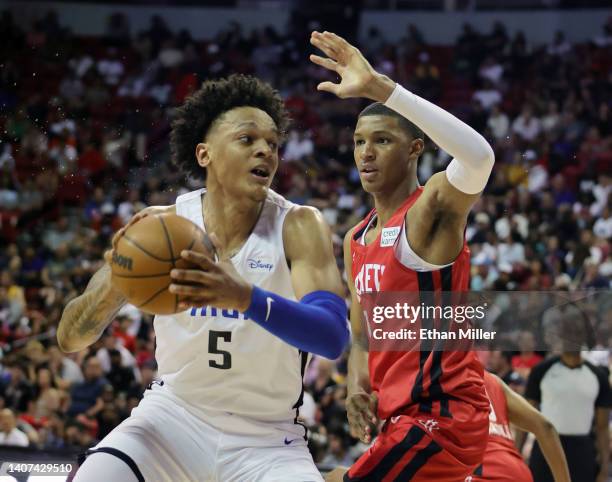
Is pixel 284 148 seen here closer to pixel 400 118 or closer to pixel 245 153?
pixel 400 118

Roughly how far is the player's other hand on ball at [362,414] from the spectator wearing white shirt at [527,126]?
11850 mm

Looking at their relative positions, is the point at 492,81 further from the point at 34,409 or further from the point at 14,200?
the point at 34,409

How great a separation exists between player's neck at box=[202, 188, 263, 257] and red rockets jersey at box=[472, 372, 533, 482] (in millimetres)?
1521

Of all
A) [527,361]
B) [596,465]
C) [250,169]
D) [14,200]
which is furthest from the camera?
[14,200]

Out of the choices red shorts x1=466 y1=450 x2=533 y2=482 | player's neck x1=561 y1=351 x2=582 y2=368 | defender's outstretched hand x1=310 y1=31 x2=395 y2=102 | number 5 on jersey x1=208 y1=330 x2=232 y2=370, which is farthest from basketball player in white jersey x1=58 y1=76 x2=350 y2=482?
player's neck x1=561 y1=351 x2=582 y2=368

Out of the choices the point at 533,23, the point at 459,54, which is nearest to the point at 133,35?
the point at 459,54

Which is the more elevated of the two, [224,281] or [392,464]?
[224,281]

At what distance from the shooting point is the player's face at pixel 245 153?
12.2 feet

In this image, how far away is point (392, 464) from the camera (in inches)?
147

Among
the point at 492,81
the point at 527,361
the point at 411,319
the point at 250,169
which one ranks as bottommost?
the point at 527,361

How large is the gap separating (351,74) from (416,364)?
1182 mm

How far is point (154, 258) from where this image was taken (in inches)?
119

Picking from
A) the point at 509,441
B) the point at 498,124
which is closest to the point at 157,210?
the point at 509,441

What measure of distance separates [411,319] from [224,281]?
1239mm
